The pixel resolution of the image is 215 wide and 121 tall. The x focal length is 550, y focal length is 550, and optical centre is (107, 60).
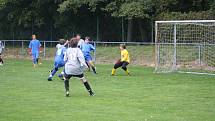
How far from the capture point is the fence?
34.9m

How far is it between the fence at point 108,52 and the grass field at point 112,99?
10.9 meters

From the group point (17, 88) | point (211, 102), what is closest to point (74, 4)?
point (17, 88)

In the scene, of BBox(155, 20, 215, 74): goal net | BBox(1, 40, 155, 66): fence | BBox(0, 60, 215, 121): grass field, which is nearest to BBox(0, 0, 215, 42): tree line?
BBox(1, 40, 155, 66): fence

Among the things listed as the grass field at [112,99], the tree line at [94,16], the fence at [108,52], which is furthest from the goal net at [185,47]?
the tree line at [94,16]

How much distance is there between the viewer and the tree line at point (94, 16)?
4047cm

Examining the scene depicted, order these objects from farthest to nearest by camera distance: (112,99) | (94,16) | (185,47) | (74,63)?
(94,16) < (185,47) < (74,63) < (112,99)

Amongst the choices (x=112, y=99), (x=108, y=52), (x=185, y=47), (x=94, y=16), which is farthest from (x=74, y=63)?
(x=94, y=16)

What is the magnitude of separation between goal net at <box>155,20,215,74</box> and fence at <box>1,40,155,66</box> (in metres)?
3.43

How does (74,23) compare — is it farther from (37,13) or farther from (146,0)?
(146,0)

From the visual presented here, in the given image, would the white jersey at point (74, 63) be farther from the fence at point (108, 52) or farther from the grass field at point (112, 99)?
the fence at point (108, 52)

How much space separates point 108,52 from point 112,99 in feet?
70.4

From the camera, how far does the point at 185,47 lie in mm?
29344

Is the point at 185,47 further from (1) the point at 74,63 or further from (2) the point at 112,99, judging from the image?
(2) the point at 112,99

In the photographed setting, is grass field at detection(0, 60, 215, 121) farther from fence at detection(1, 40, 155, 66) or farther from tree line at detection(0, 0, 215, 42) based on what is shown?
tree line at detection(0, 0, 215, 42)
